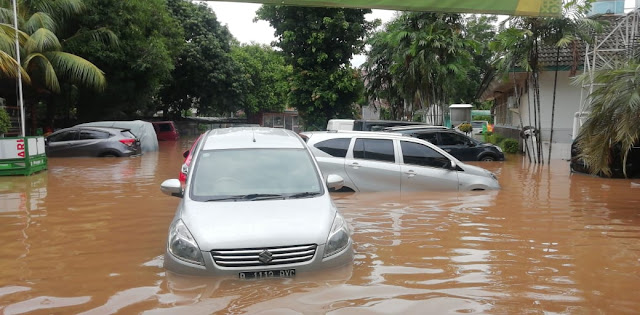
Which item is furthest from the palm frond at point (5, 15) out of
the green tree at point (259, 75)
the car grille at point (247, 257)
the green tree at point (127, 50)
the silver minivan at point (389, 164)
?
the green tree at point (259, 75)

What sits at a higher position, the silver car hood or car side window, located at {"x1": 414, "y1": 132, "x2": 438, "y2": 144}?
car side window, located at {"x1": 414, "y1": 132, "x2": 438, "y2": 144}

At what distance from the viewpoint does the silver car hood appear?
4953 millimetres

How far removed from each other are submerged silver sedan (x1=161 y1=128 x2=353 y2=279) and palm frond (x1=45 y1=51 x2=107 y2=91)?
62.6 feet

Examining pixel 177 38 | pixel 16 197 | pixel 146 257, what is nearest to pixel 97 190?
pixel 16 197

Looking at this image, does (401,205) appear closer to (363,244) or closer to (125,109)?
(363,244)

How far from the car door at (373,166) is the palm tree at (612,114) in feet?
14.1

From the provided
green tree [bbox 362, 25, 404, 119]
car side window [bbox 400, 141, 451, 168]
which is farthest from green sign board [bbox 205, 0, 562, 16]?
green tree [bbox 362, 25, 404, 119]

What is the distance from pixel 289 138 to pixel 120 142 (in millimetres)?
15614

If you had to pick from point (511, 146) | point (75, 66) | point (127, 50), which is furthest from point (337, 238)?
point (127, 50)

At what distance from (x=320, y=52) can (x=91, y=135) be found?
12864mm

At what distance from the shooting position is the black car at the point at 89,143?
2052cm

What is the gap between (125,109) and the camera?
34500mm

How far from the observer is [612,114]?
10867 mm

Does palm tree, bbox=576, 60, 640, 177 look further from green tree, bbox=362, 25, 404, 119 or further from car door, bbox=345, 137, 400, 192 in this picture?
green tree, bbox=362, 25, 404, 119
